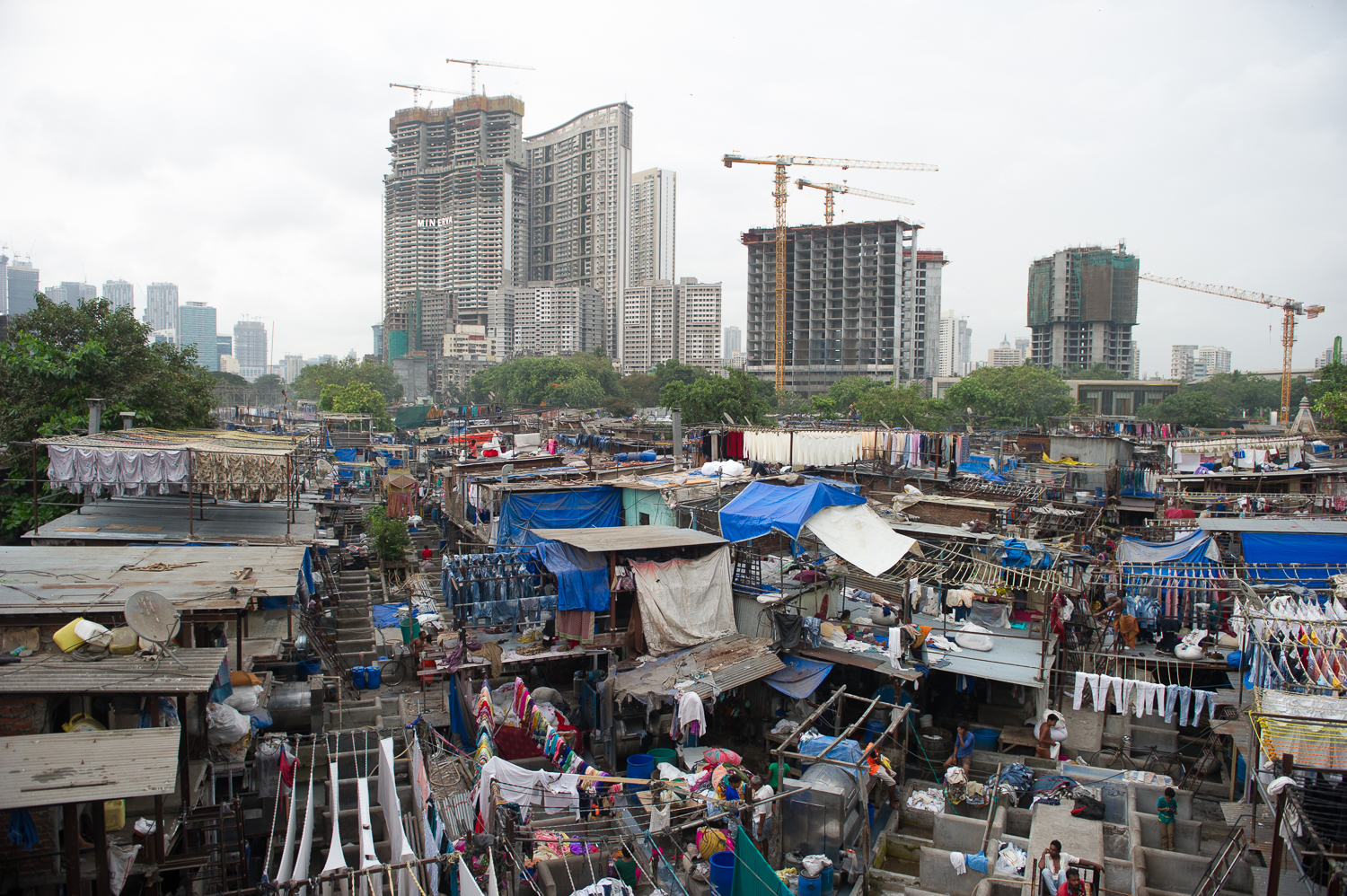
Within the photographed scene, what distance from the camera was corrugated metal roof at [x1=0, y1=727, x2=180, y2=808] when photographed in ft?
16.8

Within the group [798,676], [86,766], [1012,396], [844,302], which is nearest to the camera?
[86,766]

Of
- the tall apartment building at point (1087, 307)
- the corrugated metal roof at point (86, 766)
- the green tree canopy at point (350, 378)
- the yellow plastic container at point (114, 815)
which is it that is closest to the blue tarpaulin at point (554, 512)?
the yellow plastic container at point (114, 815)

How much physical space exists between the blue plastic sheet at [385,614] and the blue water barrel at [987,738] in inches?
546

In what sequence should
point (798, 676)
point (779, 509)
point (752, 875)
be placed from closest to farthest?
point (752, 875), point (798, 676), point (779, 509)

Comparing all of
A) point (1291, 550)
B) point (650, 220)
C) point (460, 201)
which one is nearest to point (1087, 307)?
point (650, 220)

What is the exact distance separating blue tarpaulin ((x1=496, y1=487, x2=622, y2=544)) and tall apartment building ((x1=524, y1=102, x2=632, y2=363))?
11648 centimetres

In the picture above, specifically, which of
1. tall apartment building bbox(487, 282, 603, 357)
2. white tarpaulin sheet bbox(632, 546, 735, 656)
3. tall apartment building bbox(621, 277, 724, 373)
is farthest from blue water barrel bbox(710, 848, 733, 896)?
tall apartment building bbox(621, 277, 724, 373)

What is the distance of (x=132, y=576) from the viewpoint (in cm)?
927

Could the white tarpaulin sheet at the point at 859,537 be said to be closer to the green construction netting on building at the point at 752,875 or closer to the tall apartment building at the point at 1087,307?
the green construction netting on building at the point at 752,875

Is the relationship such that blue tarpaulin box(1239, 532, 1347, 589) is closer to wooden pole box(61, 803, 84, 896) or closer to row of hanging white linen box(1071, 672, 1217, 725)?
row of hanging white linen box(1071, 672, 1217, 725)

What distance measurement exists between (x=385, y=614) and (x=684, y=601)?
419 inches

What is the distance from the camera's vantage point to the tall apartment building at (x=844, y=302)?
99.8 meters

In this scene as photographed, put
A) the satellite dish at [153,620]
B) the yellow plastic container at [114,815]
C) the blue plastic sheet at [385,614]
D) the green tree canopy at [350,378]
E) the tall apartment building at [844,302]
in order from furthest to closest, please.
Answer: the tall apartment building at [844,302] < the green tree canopy at [350,378] < the blue plastic sheet at [385,614] < the satellite dish at [153,620] < the yellow plastic container at [114,815]

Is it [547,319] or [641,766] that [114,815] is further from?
[547,319]
